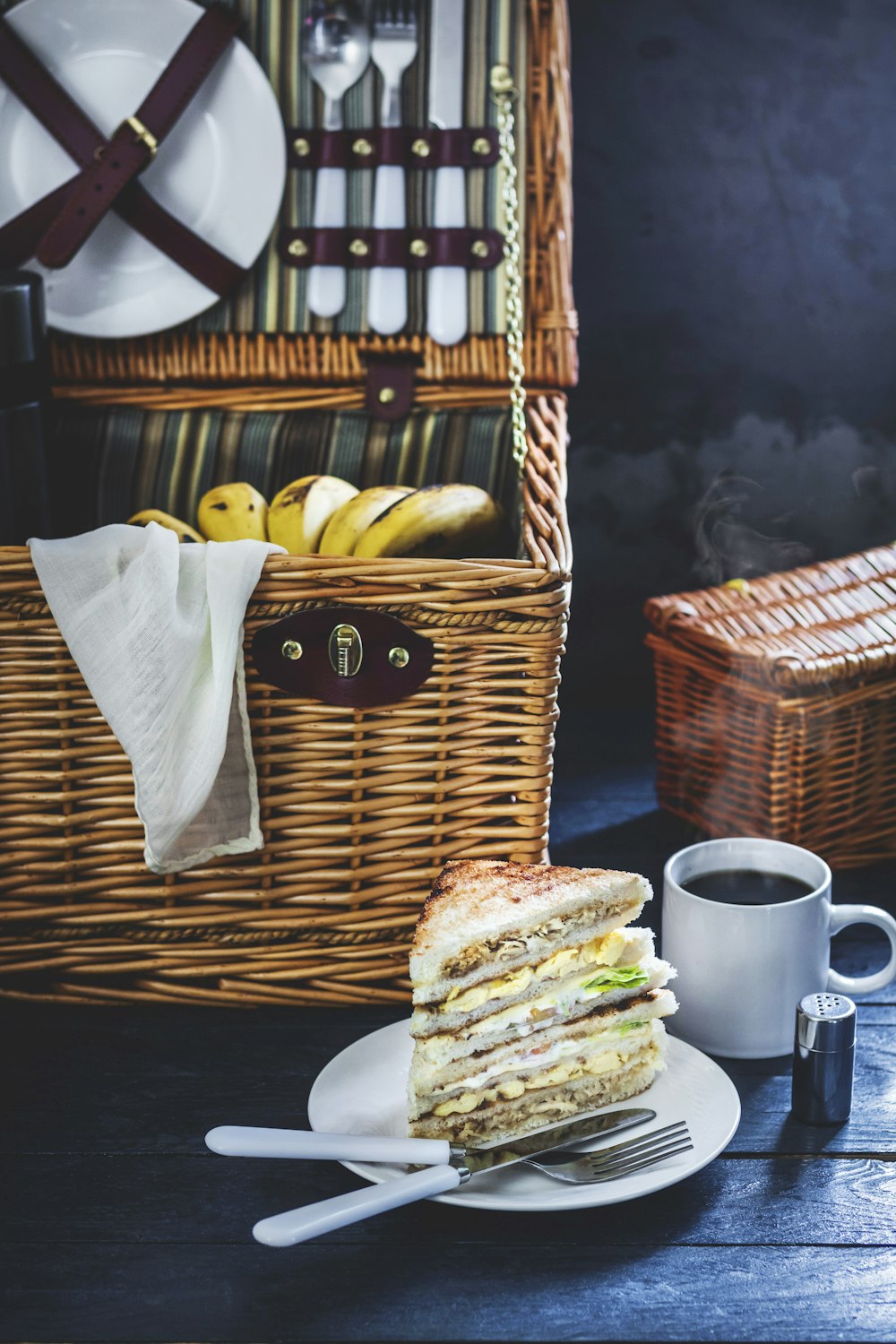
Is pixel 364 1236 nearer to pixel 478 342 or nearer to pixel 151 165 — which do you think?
pixel 478 342

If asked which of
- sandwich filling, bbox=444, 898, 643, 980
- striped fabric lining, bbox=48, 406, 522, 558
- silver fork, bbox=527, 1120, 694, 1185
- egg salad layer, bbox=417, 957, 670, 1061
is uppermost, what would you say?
striped fabric lining, bbox=48, 406, 522, 558

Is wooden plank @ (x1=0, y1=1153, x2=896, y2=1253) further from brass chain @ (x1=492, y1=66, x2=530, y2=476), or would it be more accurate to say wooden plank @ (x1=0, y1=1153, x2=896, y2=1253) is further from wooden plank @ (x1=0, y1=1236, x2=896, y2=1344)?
brass chain @ (x1=492, y1=66, x2=530, y2=476)

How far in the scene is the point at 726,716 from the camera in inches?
52.1

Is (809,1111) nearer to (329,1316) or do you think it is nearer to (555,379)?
(329,1316)

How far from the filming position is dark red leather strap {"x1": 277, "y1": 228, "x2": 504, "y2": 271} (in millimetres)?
1487

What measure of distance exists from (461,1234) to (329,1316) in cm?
10

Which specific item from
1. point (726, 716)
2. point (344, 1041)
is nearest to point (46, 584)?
point (344, 1041)

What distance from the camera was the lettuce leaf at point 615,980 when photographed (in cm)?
93

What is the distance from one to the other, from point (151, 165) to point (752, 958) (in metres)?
1.05

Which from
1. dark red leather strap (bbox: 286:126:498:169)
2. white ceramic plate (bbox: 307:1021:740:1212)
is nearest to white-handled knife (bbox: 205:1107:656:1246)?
white ceramic plate (bbox: 307:1021:740:1212)

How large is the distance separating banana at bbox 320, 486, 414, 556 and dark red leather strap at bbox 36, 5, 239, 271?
0.47 m

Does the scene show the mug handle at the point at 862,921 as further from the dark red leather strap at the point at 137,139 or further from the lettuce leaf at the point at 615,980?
the dark red leather strap at the point at 137,139

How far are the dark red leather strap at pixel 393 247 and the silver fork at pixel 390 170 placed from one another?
14 mm

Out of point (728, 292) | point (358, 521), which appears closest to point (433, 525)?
point (358, 521)
